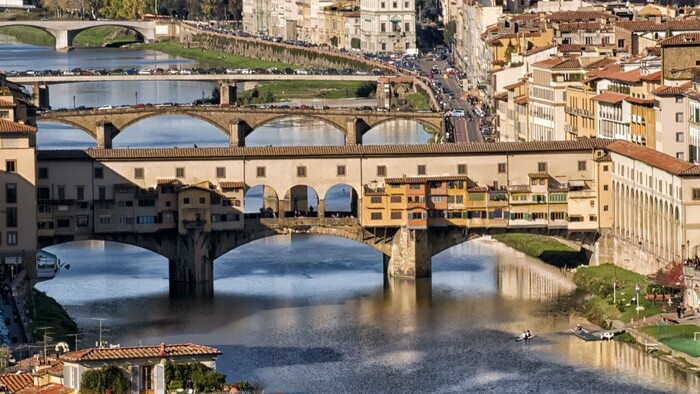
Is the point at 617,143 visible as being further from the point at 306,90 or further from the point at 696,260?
the point at 306,90

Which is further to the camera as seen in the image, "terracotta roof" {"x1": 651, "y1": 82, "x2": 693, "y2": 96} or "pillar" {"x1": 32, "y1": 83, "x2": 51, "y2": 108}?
"pillar" {"x1": 32, "y1": 83, "x2": 51, "y2": 108}

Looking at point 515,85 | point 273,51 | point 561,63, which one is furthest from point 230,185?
point 273,51

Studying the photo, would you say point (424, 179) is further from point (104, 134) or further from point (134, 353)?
point (134, 353)

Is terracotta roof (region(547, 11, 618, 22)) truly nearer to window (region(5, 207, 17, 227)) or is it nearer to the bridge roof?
the bridge roof

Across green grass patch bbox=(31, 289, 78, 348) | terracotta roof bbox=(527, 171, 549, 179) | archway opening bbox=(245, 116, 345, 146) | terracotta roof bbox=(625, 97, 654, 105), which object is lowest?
green grass patch bbox=(31, 289, 78, 348)

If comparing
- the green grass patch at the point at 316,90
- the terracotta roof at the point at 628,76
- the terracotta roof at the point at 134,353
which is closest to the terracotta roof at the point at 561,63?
the terracotta roof at the point at 628,76

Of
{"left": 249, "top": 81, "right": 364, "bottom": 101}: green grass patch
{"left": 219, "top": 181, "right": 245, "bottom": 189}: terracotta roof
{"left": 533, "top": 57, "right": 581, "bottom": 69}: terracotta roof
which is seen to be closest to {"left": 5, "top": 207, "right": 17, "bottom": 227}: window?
{"left": 219, "top": 181, "right": 245, "bottom": 189}: terracotta roof

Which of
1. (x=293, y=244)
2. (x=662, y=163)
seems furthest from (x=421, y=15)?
(x=662, y=163)
